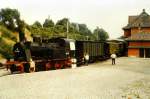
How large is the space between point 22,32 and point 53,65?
14.1ft

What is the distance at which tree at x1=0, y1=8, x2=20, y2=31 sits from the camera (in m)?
60.5

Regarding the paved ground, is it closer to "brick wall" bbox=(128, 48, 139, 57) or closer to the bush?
"brick wall" bbox=(128, 48, 139, 57)

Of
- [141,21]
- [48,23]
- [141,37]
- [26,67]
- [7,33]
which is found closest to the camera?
[26,67]

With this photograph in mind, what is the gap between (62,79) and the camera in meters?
20.1

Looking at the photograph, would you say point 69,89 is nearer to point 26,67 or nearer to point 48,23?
point 26,67

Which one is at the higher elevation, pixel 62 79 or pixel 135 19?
pixel 135 19

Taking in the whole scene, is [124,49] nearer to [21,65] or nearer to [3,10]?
[3,10]

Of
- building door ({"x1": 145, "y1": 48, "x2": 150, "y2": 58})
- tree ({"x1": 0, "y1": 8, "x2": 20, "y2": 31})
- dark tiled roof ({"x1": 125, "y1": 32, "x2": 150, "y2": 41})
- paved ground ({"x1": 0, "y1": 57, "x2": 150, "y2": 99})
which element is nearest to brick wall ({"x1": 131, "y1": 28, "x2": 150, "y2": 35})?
dark tiled roof ({"x1": 125, "y1": 32, "x2": 150, "y2": 41})

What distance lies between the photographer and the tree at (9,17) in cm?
6045

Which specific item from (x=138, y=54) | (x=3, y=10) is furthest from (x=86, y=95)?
(x=3, y=10)

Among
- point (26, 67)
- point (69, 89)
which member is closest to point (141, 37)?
point (26, 67)

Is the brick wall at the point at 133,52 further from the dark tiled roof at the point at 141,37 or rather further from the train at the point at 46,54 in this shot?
the train at the point at 46,54

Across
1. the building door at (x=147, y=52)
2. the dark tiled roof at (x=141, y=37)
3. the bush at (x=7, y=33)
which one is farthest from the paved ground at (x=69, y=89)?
the bush at (x=7, y=33)

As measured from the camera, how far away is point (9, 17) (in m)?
60.4
